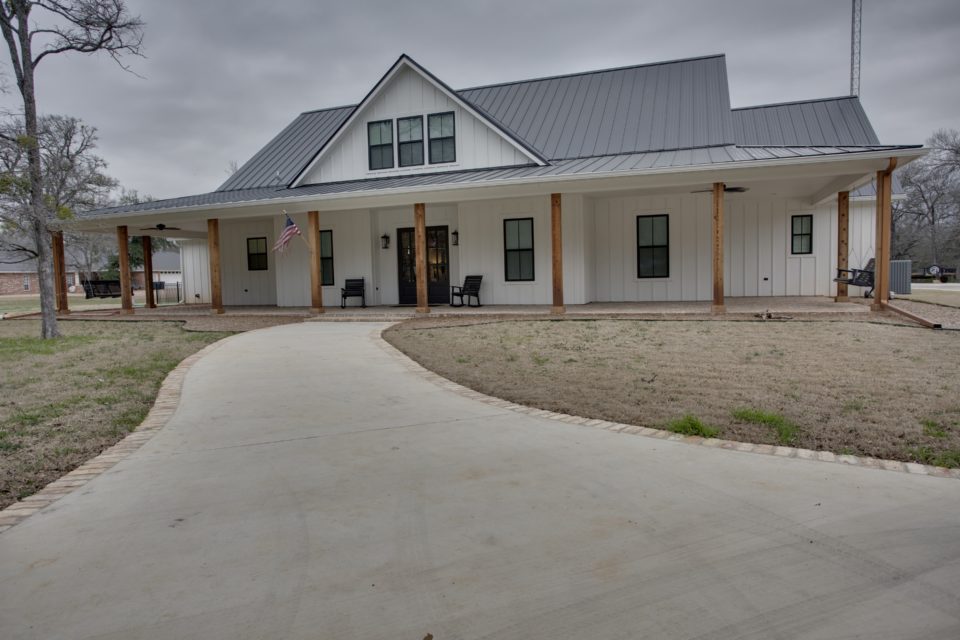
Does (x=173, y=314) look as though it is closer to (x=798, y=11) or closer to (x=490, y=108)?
(x=490, y=108)

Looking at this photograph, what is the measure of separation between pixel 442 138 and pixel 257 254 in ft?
24.2

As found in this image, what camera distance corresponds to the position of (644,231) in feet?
50.5

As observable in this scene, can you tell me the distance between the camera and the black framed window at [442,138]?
15016 millimetres

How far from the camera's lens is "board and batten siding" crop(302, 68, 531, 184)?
1465 centimetres

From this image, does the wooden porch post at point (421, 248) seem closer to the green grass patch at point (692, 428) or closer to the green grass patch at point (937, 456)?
the green grass patch at point (692, 428)

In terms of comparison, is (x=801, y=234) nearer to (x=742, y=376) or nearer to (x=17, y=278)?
(x=742, y=376)

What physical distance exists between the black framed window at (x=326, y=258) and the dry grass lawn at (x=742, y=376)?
22.8ft

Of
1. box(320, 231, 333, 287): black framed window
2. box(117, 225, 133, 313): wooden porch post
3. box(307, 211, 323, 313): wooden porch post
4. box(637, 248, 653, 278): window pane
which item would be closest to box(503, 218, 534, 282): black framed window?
box(637, 248, 653, 278): window pane

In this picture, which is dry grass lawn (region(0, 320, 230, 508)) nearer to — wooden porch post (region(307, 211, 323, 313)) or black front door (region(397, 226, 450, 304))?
wooden porch post (region(307, 211, 323, 313))

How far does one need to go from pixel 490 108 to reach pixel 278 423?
601 inches

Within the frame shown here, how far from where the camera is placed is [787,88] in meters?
63.5

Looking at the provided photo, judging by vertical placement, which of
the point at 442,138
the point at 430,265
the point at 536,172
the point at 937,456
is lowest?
the point at 937,456

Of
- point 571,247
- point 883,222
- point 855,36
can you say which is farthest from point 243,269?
point 855,36

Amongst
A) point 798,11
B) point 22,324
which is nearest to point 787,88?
point 798,11
